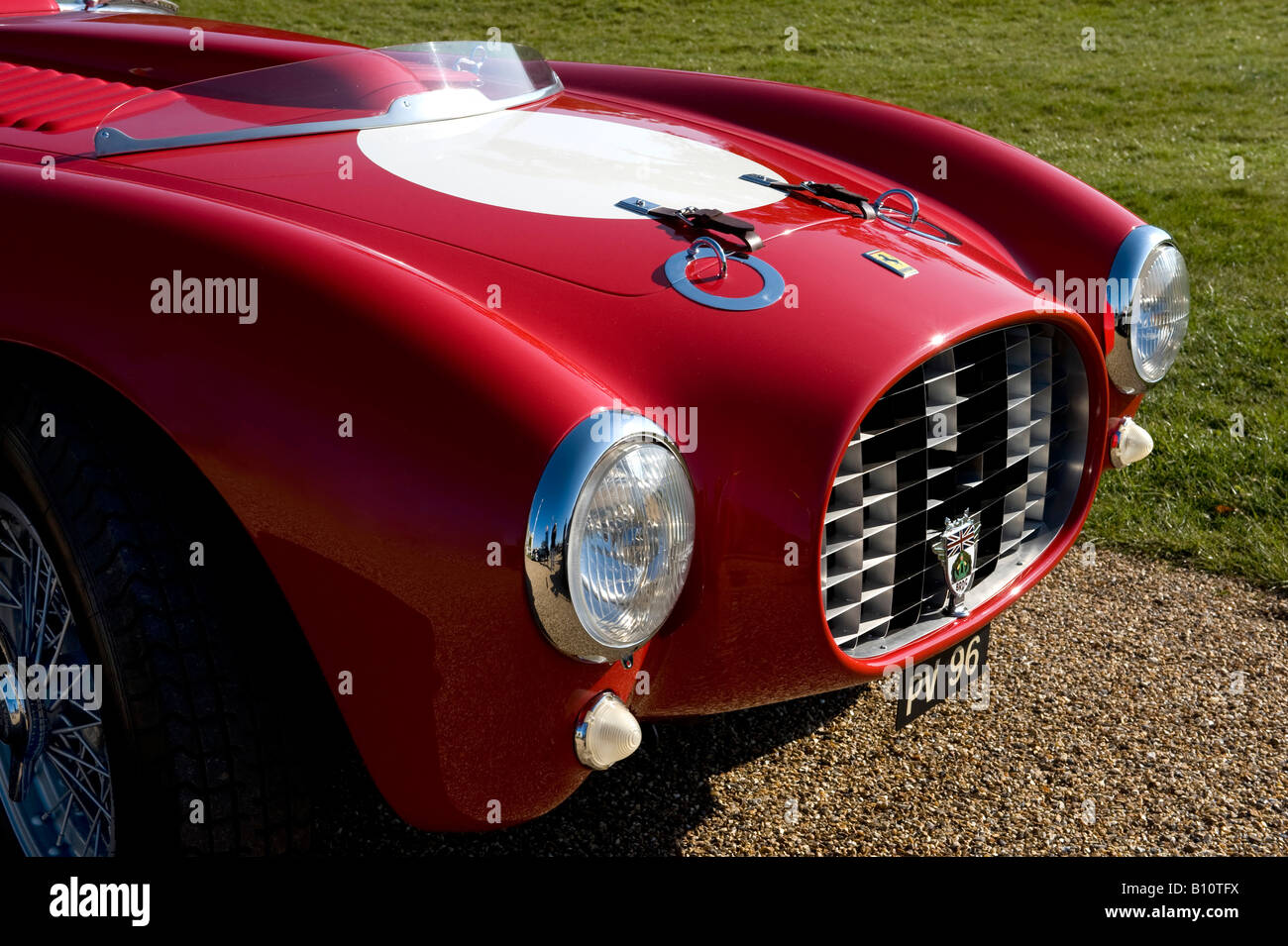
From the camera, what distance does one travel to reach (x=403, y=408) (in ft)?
5.31

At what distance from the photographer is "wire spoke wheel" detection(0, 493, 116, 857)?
1903 mm

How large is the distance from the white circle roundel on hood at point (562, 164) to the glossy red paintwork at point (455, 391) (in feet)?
0.32

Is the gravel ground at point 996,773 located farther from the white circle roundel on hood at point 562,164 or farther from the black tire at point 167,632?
the white circle roundel on hood at point 562,164

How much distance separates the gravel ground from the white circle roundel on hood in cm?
106

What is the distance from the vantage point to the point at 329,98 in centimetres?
272

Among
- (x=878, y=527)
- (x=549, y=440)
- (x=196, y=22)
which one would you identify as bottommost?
(x=878, y=527)

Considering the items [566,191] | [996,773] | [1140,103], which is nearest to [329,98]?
[566,191]

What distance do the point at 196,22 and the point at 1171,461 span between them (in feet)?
11.1

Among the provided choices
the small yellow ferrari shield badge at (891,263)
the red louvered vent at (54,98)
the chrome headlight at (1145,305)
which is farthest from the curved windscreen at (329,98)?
the chrome headlight at (1145,305)

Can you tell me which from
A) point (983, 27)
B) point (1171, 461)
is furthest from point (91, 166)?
point (983, 27)

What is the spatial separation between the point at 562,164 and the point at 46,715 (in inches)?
56.7

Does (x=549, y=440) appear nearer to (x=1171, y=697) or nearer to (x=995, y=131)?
(x=1171, y=697)

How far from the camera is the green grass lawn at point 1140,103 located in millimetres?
3904

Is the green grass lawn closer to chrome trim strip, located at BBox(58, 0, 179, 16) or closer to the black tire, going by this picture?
the black tire
